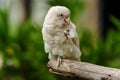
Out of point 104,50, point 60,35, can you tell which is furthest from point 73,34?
point 104,50

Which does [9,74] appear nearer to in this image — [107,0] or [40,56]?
[40,56]

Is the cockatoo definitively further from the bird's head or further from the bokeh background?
the bokeh background

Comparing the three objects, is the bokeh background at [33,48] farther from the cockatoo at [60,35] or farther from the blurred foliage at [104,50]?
the cockatoo at [60,35]

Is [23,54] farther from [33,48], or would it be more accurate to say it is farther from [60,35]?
[60,35]

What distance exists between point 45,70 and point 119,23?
34 cm

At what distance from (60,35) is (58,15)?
0.17ft

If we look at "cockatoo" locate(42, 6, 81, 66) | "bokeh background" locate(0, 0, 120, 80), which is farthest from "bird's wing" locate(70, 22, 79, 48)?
"bokeh background" locate(0, 0, 120, 80)

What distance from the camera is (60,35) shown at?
0.96 meters

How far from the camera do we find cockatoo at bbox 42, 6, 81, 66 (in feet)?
3.03

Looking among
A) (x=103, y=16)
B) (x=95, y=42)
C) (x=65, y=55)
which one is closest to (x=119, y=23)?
(x=95, y=42)

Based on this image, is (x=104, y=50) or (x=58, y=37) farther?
(x=104, y=50)

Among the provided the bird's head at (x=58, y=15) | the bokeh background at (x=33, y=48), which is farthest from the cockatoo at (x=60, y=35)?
the bokeh background at (x=33, y=48)

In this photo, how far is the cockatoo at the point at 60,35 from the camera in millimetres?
922

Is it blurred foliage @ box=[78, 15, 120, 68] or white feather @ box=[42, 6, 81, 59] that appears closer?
white feather @ box=[42, 6, 81, 59]
